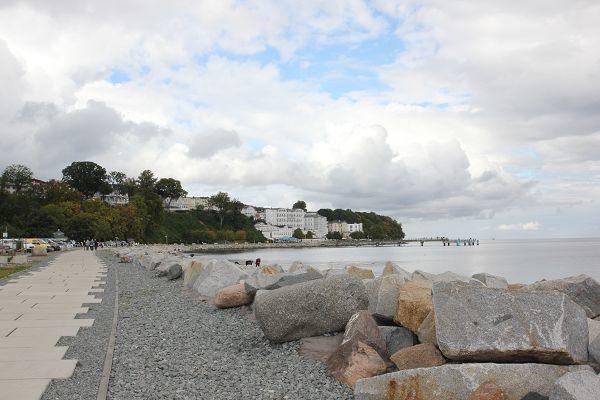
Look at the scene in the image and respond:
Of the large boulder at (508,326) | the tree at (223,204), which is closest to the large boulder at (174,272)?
the large boulder at (508,326)

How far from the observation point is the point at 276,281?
13.4 metres

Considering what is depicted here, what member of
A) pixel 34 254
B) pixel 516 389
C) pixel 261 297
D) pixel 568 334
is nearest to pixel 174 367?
pixel 261 297

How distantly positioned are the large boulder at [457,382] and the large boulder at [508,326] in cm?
41

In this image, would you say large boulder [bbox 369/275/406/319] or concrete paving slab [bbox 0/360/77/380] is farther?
large boulder [bbox 369/275/406/319]

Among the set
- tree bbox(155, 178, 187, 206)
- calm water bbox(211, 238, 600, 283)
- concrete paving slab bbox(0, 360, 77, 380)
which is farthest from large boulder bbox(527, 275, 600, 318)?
tree bbox(155, 178, 187, 206)

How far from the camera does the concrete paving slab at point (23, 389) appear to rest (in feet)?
22.5

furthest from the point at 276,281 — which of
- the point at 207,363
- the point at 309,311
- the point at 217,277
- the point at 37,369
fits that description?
the point at 37,369

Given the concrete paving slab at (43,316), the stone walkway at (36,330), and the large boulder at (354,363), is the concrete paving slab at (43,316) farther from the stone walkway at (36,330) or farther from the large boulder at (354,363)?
the large boulder at (354,363)

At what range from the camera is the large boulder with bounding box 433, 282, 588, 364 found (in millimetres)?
6867

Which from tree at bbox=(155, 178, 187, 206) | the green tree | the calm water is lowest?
the calm water

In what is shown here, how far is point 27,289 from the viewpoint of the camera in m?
19.8

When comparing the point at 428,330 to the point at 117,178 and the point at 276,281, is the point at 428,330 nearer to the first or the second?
the point at 276,281

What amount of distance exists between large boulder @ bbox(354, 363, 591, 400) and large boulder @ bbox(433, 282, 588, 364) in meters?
0.41

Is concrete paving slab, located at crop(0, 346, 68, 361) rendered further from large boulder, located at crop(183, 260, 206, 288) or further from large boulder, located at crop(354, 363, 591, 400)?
large boulder, located at crop(183, 260, 206, 288)
